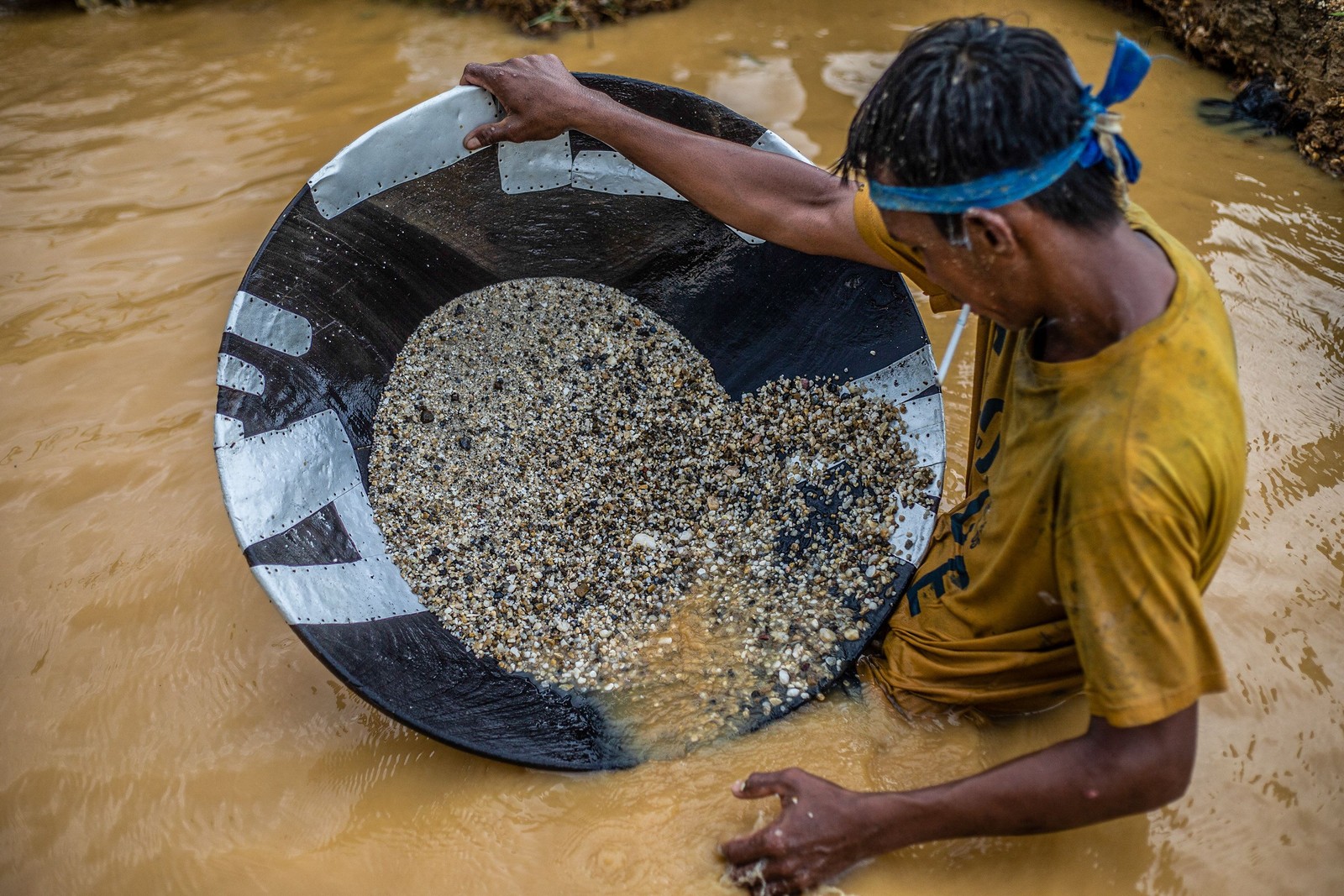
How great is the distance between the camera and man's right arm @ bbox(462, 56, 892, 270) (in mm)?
1746

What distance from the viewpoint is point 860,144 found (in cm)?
122

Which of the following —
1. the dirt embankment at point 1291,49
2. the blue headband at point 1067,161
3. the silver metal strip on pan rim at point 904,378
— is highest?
the blue headband at point 1067,161

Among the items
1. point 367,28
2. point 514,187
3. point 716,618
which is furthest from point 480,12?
point 716,618

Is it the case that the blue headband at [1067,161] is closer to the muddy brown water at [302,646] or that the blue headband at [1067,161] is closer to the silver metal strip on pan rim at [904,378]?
the silver metal strip on pan rim at [904,378]

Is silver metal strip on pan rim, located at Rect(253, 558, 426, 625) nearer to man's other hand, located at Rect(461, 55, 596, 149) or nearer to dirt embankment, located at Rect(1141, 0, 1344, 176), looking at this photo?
man's other hand, located at Rect(461, 55, 596, 149)

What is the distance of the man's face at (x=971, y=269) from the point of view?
46.3 inches

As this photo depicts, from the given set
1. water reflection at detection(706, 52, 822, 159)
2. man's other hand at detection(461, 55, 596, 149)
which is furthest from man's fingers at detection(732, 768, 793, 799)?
water reflection at detection(706, 52, 822, 159)

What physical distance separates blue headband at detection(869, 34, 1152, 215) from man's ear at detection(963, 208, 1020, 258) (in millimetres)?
13

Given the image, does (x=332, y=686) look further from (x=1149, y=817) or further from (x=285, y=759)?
(x=1149, y=817)

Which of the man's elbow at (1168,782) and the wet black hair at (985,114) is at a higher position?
the wet black hair at (985,114)

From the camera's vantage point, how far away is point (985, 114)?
1.08m

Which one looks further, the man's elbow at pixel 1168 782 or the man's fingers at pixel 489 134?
the man's fingers at pixel 489 134

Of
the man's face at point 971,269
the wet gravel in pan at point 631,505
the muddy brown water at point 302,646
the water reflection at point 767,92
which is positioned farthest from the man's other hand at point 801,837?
the water reflection at point 767,92

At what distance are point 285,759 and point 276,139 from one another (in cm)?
247
